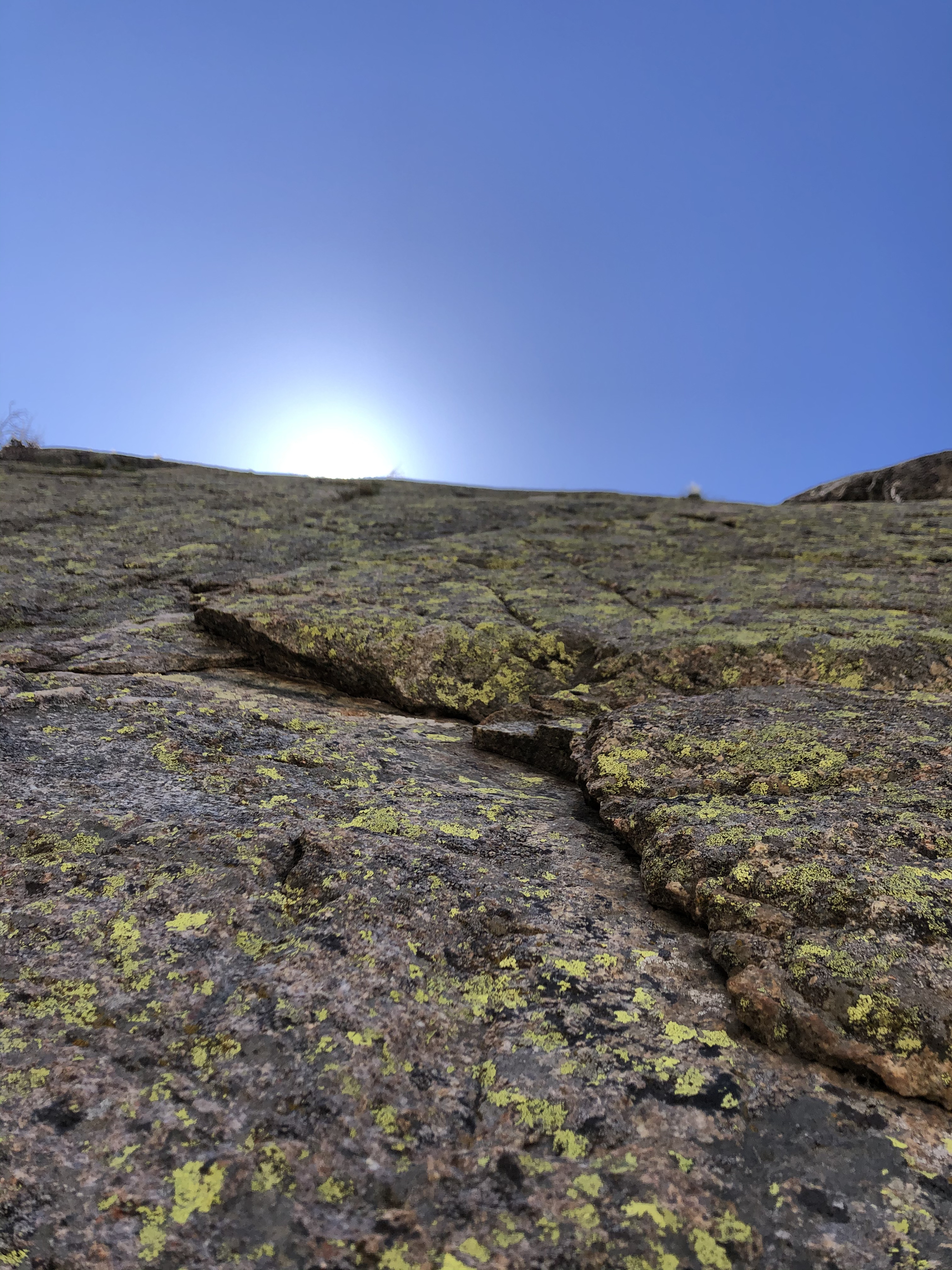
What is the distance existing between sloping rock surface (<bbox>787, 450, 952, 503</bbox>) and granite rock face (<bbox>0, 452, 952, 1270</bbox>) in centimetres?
1055

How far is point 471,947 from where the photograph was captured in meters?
3.00

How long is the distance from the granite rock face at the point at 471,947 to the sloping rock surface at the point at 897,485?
Result: 10.5m

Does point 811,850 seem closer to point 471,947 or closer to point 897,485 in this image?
point 471,947

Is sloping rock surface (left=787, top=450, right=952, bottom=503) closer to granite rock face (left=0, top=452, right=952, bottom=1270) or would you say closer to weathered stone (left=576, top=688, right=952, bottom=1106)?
granite rock face (left=0, top=452, right=952, bottom=1270)

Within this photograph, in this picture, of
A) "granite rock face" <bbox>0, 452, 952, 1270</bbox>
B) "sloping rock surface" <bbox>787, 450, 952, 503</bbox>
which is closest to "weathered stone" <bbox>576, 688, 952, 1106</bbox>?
"granite rock face" <bbox>0, 452, 952, 1270</bbox>

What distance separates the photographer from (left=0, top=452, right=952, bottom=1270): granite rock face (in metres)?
2.01

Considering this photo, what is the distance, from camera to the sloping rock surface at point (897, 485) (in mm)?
14914

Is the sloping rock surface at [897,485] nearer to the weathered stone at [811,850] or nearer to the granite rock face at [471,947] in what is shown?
the granite rock face at [471,947]

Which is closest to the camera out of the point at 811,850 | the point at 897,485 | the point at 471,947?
the point at 471,947

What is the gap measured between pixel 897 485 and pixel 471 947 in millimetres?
16264

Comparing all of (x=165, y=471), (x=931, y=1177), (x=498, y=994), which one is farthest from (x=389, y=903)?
(x=165, y=471)

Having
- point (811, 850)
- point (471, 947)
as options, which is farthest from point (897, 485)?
point (471, 947)

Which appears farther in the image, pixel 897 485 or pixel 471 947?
pixel 897 485

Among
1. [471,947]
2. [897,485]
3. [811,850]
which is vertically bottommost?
[471,947]
